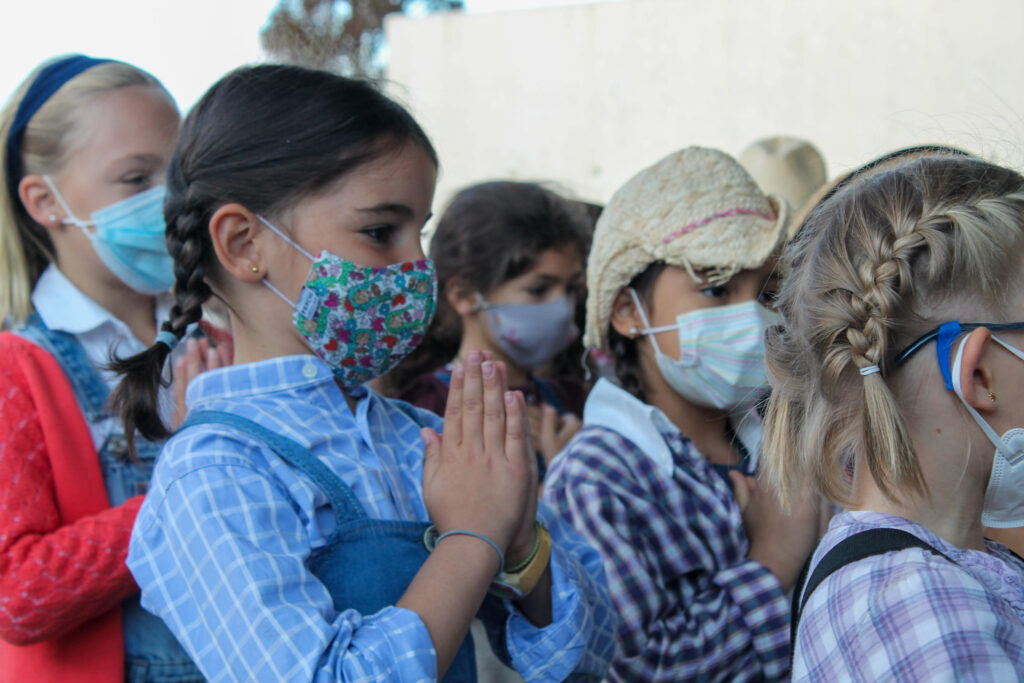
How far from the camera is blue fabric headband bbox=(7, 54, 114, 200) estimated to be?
8.50 feet

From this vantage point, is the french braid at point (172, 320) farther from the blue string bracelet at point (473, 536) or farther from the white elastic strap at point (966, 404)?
the white elastic strap at point (966, 404)

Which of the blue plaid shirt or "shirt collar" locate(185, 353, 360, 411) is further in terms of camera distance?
"shirt collar" locate(185, 353, 360, 411)

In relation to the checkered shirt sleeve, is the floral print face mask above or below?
above

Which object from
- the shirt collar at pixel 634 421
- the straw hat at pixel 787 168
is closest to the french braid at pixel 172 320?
the shirt collar at pixel 634 421

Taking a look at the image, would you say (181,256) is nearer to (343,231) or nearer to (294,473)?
(343,231)

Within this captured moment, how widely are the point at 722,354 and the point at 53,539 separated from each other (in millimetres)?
1744

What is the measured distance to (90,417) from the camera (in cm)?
225

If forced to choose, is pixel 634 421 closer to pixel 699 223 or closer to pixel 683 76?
pixel 699 223

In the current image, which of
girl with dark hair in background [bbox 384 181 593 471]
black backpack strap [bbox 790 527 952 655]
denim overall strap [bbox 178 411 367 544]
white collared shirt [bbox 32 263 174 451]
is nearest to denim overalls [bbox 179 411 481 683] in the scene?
denim overall strap [bbox 178 411 367 544]

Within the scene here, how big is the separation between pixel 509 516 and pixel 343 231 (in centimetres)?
66

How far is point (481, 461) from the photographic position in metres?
1.64

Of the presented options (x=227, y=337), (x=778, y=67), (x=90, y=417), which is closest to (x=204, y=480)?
(x=90, y=417)

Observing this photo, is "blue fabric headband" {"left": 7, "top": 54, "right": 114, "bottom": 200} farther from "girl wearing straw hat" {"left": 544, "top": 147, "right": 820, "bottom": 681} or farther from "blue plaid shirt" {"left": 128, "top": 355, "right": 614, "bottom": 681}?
"girl wearing straw hat" {"left": 544, "top": 147, "right": 820, "bottom": 681}

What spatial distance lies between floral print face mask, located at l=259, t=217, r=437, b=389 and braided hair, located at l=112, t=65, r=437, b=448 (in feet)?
0.39
